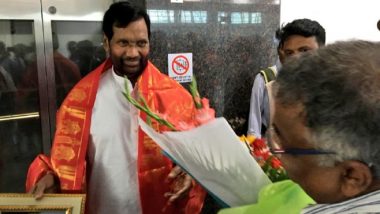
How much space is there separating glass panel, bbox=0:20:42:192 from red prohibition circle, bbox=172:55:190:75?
3.31 feet

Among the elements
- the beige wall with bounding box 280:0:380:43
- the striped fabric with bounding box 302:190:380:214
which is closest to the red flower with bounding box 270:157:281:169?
the striped fabric with bounding box 302:190:380:214

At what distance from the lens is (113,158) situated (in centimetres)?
171

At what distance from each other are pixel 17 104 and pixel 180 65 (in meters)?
1.23

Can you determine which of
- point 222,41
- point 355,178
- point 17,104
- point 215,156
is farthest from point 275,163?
point 17,104

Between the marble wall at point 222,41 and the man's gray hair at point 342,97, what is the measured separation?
185cm

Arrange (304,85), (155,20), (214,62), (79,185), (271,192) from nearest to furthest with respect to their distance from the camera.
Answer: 1. (304,85)
2. (271,192)
3. (79,185)
4. (155,20)
5. (214,62)

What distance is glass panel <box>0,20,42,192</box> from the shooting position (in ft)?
9.18

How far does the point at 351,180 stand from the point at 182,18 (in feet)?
7.15

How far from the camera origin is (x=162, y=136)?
0.90 m

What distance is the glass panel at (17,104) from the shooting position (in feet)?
9.18

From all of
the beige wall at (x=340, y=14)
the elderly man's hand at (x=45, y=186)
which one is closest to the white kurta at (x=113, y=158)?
the elderly man's hand at (x=45, y=186)

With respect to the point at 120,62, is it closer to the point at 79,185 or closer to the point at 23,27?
the point at 79,185

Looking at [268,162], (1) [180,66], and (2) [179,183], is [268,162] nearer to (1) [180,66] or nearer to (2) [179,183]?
(2) [179,183]

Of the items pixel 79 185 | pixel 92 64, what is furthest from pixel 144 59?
pixel 92 64
